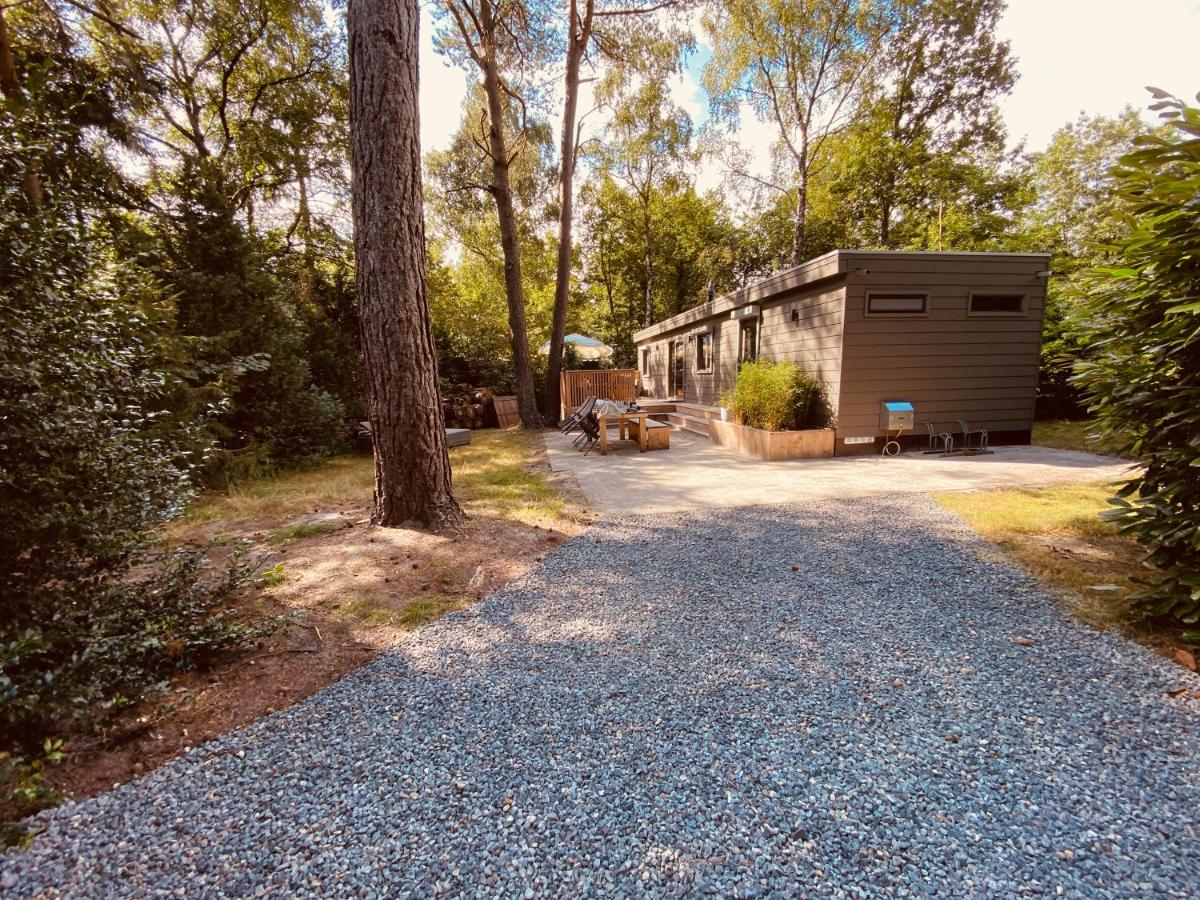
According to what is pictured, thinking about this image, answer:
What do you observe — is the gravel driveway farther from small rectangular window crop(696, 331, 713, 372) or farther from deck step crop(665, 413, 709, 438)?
small rectangular window crop(696, 331, 713, 372)

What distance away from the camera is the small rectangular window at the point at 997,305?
23.9 feet

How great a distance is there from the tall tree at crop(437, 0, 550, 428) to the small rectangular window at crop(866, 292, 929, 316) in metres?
7.55

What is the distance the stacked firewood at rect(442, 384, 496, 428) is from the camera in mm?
12664

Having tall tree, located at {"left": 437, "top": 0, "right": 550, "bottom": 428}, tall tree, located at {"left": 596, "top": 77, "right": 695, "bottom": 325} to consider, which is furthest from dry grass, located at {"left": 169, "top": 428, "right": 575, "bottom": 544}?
tall tree, located at {"left": 596, "top": 77, "right": 695, "bottom": 325}

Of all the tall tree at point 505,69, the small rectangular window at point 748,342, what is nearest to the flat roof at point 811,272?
the small rectangular window at point 748,342

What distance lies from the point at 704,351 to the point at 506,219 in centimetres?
570

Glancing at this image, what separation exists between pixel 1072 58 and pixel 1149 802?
807 inches

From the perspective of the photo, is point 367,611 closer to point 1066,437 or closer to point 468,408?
point 468,408

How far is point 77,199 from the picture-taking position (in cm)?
193

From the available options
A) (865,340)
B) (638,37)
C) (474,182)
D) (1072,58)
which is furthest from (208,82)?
(1072,58)

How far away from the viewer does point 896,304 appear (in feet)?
23.2

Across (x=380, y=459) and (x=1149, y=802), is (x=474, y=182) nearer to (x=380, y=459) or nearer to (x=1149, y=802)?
(x=380, y=459)

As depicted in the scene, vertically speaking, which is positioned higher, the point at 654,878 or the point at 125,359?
the point at 125,359

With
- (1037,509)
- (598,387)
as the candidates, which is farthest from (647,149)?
(1037,509)
